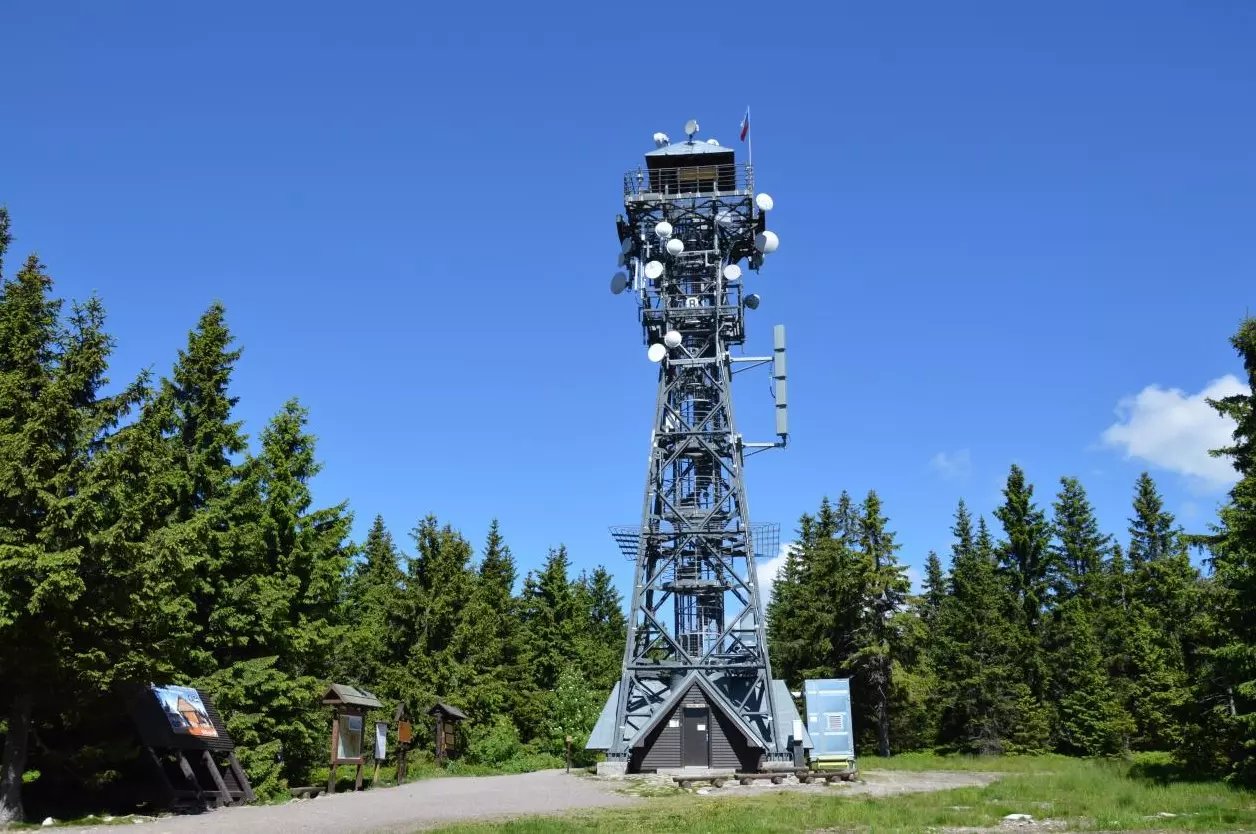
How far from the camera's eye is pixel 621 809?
21.2m

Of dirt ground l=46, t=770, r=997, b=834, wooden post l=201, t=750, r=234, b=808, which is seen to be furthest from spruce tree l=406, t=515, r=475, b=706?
wooden post l=201, t=750, r=234, b=808

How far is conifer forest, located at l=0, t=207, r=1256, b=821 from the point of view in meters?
18.0

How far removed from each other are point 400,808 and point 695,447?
1899 cm

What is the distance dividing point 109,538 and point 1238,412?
27.8 m

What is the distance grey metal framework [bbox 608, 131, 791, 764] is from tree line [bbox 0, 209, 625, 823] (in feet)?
34.8

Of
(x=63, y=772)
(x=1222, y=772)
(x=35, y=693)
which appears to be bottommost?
(x=1222, y=772)

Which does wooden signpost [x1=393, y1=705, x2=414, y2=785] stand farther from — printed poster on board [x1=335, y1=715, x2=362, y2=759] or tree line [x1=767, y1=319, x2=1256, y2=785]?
tree line [x1=767, y1=319, x2=1256, y2=785]

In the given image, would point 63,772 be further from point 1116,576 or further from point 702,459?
point 1116,576

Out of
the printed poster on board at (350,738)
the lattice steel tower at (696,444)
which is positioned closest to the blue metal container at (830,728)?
the lattice steel tower at (696,444)

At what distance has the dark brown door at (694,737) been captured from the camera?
109 ft

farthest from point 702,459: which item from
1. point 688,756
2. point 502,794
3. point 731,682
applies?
point 502,794

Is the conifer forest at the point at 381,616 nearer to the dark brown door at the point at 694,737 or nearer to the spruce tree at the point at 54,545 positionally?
the spruce tree at the point at 54,545

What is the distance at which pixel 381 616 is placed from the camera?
4491 cm

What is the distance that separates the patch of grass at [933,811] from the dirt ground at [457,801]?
1.75 m
